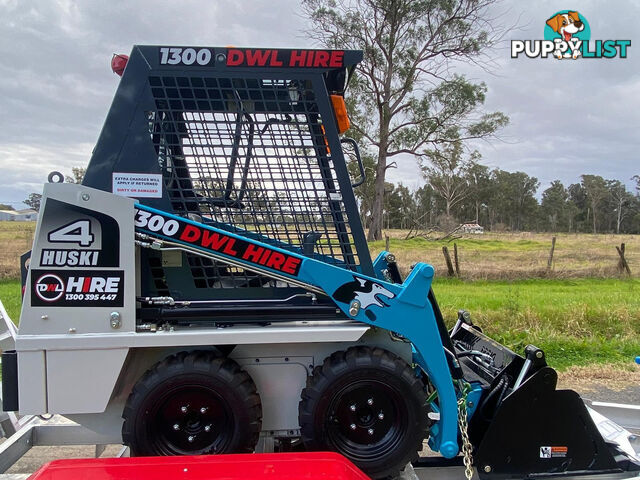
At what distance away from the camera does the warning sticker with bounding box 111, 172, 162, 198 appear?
8.32ft

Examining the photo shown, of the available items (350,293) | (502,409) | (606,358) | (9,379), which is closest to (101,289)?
(9,379)

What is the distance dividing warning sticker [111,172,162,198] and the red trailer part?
1336 millimetres

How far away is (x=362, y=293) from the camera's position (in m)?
2.59

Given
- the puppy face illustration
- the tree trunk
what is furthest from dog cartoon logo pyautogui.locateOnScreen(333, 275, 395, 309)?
the tree trunk

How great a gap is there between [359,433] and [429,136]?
27.1m

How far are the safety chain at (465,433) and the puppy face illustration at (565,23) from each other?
12.8 metres

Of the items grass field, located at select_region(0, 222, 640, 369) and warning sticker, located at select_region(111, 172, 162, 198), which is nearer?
warning sticker, located at select_region(111, 172, 162, 198)

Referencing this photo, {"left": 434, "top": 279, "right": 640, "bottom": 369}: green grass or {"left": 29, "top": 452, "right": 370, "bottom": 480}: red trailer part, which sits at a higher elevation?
{"left": 29, "top": 452, "right": 370, "bottom": 480}: red trailer part

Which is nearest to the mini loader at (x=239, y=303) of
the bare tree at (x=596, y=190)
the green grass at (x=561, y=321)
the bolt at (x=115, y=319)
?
the bolt at (x=115, y=319)

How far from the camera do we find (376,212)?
86.3ft

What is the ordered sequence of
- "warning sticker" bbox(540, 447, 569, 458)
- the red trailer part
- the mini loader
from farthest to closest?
"warning sticker" bbox(540, 447, 569, 458) < the mini loader < the red trailer part

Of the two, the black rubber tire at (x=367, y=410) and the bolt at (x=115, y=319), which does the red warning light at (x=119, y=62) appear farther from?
the black rubber tire at (x=367, y=410)

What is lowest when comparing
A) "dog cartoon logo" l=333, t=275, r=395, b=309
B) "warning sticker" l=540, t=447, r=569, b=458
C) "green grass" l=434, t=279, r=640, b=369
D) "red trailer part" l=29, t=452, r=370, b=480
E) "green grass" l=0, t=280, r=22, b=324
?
"green grass" l=434, t=279, r=640, b=369

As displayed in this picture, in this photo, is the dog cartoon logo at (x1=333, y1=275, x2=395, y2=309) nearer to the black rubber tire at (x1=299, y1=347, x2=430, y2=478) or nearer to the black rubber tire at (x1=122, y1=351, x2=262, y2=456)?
the black rubber tire at (x1=299, y1=347, x2=430, y2=478)
